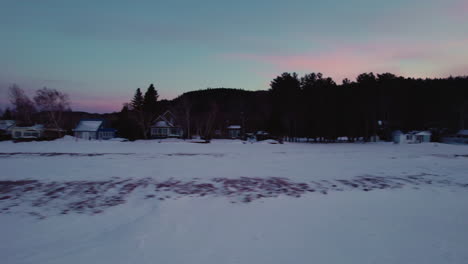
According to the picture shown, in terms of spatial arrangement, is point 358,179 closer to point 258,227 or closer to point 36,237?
point 258,227

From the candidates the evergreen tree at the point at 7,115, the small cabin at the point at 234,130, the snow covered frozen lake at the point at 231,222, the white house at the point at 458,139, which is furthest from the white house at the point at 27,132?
the white house at the point at 458,139

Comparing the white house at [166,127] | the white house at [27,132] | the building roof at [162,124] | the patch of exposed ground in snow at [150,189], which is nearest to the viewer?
the patch of exposed ground in snow at [150,189]

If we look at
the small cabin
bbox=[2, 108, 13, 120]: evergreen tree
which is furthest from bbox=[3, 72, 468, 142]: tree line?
bbox=[2, 108, 13, 120]: evergreen tree

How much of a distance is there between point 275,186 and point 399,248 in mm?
5025

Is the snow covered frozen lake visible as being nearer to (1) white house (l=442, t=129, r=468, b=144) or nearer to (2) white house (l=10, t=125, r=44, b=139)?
(1) white house (l=442, t=129, r=468, b=144)

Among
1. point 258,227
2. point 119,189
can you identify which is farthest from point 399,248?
point 119,189

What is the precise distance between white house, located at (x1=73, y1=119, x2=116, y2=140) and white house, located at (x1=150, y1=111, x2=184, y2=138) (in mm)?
11027

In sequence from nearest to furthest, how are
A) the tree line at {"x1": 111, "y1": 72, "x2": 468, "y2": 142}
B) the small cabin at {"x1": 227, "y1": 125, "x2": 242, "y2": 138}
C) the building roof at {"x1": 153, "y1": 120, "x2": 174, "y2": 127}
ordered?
the tree line at {"x1": 111, "y1": 72, "x2": 468, "y2": 142} < the building roof at {"x1": 153, "y1": 120, "x2": 174, "y2": 127} < the small cabin at {"x1": 227, "y1": 125, "x2": 242, "y2": 138}

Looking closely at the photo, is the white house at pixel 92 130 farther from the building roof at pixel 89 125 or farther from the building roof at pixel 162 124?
the building roof at pixel 162 124

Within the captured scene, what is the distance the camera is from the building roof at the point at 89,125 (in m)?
56.5

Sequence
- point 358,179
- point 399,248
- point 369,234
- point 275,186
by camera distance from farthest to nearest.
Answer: point 358,179
point 275,186
point 369,234
point 399,248

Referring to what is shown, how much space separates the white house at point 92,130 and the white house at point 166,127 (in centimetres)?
1103

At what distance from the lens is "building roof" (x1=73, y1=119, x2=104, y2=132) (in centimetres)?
5650

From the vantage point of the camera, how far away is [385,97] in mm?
51875
